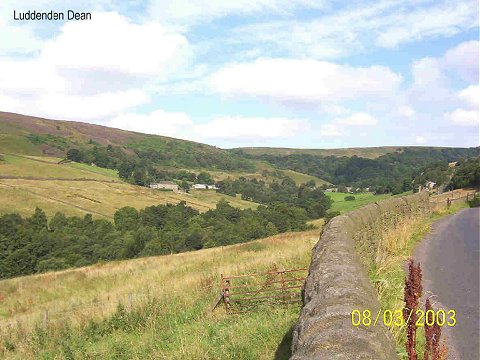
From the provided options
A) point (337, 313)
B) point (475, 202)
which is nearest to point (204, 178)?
point (475, 202)

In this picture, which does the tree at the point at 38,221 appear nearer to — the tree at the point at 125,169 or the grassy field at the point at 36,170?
the grassy field at the point at 36,170

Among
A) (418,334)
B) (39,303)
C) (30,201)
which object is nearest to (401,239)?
(418,334)

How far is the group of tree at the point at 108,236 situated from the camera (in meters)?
61.1

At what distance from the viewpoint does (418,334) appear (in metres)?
7.06

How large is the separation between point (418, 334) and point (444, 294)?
8.14 ft

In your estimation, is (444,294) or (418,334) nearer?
(418,334)

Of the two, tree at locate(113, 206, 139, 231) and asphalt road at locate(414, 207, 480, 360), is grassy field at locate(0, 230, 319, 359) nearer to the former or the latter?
asphalt road at locate(414, 207, 480, 360)

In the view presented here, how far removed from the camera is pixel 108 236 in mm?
72938

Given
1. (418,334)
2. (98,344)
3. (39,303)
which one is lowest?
(39,303)

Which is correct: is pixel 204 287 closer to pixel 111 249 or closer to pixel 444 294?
pixel 444 294

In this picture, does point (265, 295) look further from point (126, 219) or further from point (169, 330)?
point (126, 219)

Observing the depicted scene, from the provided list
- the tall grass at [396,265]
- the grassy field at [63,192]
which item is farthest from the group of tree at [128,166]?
the tall grass at [396,265]

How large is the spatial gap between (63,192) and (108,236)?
41.9m

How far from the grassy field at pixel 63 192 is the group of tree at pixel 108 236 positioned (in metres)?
10.0
